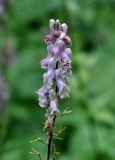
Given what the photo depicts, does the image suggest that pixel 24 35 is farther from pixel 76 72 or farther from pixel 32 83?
pixel 76 72

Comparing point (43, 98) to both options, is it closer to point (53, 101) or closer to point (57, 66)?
point (53, 101)

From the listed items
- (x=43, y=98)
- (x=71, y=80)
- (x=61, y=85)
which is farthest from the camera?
(x=71, y=80)

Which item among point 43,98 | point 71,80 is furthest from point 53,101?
point 71,80

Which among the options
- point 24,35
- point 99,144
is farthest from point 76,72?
point 24,35

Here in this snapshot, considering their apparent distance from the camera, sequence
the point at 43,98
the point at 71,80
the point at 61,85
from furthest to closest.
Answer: the point at 71,80 < the point at 43,98 < the point at 61,85

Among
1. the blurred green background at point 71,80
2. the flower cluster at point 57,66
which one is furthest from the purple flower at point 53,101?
the blurred green background at point 71,80

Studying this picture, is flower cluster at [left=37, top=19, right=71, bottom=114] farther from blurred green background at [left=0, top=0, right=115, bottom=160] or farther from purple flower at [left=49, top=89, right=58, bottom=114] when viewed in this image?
blurred green background at [left=0, top=0, right=115, bottom=160]

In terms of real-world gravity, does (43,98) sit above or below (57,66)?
below
